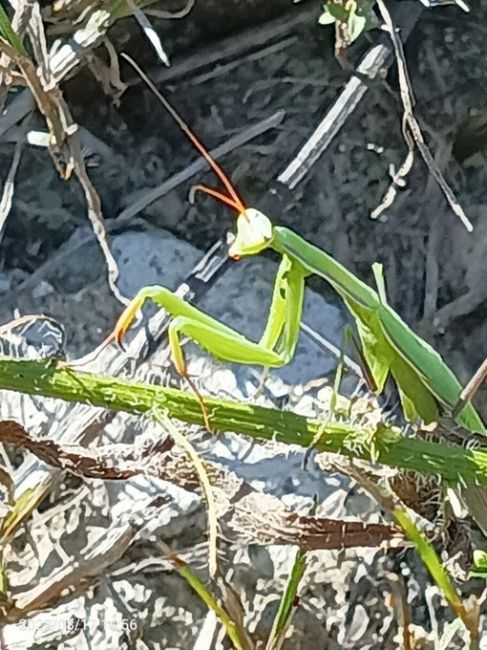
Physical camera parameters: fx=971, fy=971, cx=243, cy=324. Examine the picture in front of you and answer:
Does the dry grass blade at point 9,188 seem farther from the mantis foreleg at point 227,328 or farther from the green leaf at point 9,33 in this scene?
the mantis foreleg at point 227,328

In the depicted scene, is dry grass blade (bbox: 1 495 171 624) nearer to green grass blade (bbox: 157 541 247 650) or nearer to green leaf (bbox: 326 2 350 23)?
green grass blade (bbox: 157 541 247 650)

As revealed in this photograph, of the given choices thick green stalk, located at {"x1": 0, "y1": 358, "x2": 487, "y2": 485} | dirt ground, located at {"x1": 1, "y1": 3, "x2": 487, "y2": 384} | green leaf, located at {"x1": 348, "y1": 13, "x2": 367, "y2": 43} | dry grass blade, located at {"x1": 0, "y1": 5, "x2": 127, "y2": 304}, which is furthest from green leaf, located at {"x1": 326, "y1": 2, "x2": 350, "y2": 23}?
thick green stalk, located at {"x1": 0, "y1": 358, "x2": 487, "y2": 485}

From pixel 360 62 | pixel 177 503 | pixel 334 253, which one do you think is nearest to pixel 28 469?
pixel 177 503

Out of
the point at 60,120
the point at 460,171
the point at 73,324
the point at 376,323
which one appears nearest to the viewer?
the point at 376,323

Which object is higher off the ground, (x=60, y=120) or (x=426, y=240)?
(x=60, y=120)

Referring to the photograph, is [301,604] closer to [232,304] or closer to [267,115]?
[232,304]

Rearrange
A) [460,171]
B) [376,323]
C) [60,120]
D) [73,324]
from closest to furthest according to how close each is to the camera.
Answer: [376,323]
[60,120]
[73,324]
[460,171]

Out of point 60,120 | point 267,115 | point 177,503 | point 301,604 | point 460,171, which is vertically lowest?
point 301,604
